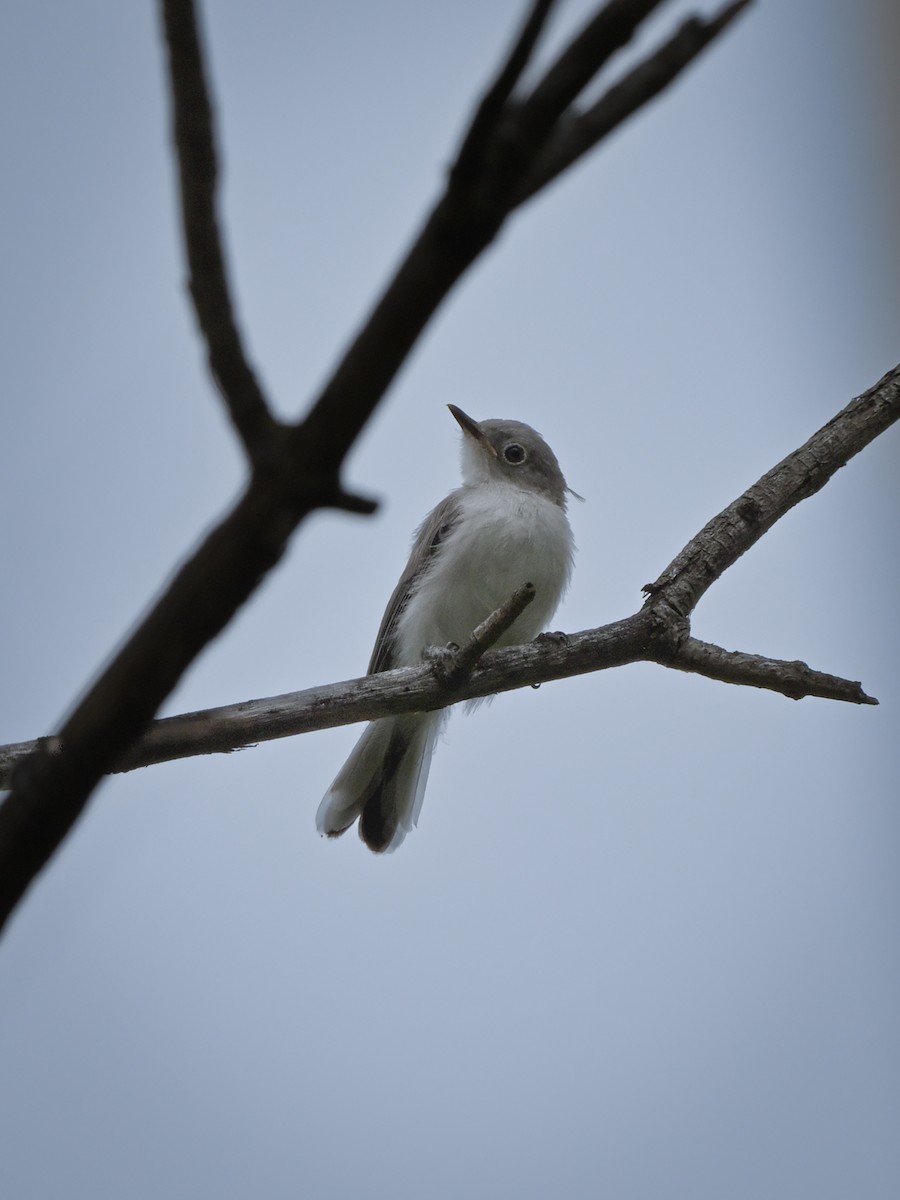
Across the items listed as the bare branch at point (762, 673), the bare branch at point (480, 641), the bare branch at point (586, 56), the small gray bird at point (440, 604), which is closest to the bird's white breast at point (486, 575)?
the small gray bird at point (440, 604)

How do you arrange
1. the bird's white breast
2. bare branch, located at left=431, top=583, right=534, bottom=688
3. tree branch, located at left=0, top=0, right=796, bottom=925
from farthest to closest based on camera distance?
1. the bird's white breast
2. bare branch, located at left=431, top=583, right=534, bottom=688
3. tree branch, located at left=0, top=0, right=796, bottom=925

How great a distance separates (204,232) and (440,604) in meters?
4.60

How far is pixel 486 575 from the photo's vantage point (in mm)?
5926

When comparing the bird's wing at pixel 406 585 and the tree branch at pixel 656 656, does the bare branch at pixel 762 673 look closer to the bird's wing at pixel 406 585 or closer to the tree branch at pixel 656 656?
the tree branch at pixel 656 656

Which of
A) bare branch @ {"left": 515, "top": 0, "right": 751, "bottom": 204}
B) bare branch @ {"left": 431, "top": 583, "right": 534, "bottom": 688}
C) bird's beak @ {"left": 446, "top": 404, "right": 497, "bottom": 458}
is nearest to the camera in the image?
bare branch @ {"left": 515, "top": 0, "right": 751, "bottom": 204}

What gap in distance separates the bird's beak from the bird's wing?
21.7 inches

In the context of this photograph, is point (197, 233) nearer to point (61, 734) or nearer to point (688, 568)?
point (61, 734)

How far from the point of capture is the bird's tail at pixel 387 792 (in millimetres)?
Answer: 6180

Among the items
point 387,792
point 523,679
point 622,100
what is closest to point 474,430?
point 387,792

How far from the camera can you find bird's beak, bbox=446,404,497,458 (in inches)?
272

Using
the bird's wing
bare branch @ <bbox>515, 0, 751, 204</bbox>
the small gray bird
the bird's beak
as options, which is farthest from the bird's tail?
bare branch @ <bbox>515, 0, 751, 204</bbox>

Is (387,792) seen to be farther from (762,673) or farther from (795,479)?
(795,479)

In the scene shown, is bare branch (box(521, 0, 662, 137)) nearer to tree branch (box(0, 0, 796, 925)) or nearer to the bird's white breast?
tree branch (box(0, 0, 796, 925))

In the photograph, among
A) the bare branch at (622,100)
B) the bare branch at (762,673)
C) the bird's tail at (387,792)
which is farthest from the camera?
the bird's tail at (387,792)
